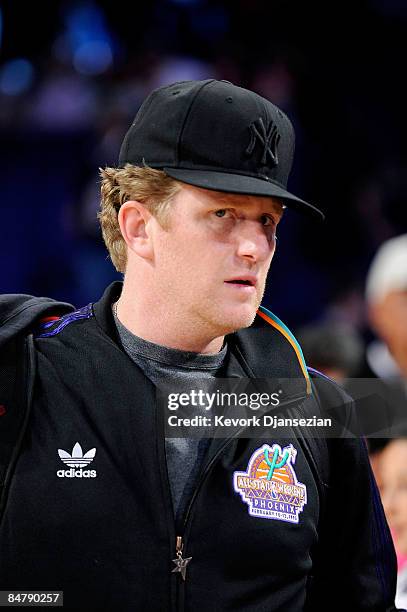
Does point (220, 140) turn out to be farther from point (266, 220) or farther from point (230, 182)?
point (266, 220)

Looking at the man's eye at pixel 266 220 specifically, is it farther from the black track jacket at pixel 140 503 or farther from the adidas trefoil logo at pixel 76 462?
the adidas trefoil logo at pixel 76 462

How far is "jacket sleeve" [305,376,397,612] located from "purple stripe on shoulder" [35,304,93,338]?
64cm

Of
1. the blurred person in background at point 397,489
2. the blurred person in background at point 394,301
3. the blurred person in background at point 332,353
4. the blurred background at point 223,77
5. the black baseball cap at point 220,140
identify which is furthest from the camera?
the blurred background at point 223,77

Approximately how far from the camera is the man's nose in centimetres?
207

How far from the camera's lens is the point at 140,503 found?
2.02m

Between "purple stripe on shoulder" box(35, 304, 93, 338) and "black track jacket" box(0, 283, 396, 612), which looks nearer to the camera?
"black track jacket" box(0, 283, 396, 612)

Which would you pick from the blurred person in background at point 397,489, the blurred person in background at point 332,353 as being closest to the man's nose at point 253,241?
the blurred person in background at point 397,489

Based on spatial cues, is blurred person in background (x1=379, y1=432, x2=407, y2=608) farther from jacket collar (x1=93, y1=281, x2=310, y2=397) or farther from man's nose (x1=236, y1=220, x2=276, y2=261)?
man's nose (x1=236, y1=220, x2=276, y2=261)

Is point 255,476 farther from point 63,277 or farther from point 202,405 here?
point 63,277

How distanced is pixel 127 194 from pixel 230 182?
0.28m

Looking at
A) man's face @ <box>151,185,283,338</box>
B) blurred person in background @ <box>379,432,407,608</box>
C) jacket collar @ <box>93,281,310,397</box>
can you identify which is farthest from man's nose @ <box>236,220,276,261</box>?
blurred person in background @ <box>379,432,407,608</box>

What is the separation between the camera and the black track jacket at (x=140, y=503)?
1.97m

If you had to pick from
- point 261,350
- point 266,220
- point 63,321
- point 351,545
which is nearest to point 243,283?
point 266,220

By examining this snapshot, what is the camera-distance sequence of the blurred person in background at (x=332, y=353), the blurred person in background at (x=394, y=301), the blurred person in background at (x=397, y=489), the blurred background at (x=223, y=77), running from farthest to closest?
the blurred background at (x=223, y=77) → the blurred person in background at (x=332, y=353) → the blurred person in background at (x=397, y=489) → the blurred person in background at (x=394, y=301)
